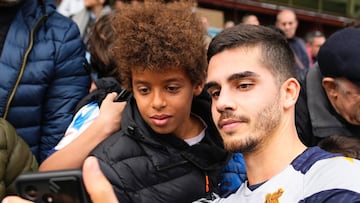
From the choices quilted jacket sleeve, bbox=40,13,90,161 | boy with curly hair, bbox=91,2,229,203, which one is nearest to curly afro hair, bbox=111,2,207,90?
boy with curly hair, bbox=91,2,229,203

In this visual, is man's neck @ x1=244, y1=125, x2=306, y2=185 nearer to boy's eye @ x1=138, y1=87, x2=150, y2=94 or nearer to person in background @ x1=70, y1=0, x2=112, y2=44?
boy's eye @ x1=138, y1=87, x2=150, y2=94

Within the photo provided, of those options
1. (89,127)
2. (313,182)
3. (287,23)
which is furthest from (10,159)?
(287,23)

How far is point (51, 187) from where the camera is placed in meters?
1.46

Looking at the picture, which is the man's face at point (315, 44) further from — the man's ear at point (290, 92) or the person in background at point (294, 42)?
the man's ear at point (290, 92)

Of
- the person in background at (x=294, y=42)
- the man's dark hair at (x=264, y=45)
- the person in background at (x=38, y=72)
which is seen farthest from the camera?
the person in background at (x=294, y=42)

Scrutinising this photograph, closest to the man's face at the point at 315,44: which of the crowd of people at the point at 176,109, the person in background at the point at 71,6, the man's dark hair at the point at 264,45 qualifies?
the person in background at the point at 71,6

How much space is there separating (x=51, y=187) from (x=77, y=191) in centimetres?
7

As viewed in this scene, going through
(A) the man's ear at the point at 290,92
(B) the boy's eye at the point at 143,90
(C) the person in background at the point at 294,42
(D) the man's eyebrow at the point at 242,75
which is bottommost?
(C) the person in background at the point at 294,42

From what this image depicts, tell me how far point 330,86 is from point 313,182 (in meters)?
1.32

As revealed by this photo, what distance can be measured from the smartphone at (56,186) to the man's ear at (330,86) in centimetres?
161

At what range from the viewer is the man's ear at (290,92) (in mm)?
1830

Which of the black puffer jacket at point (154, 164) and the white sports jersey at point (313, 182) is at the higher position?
the white sports jersey at point (313, 182)

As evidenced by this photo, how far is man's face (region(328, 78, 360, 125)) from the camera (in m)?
2.67

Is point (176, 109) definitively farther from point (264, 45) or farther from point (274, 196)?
point (274, 196)
